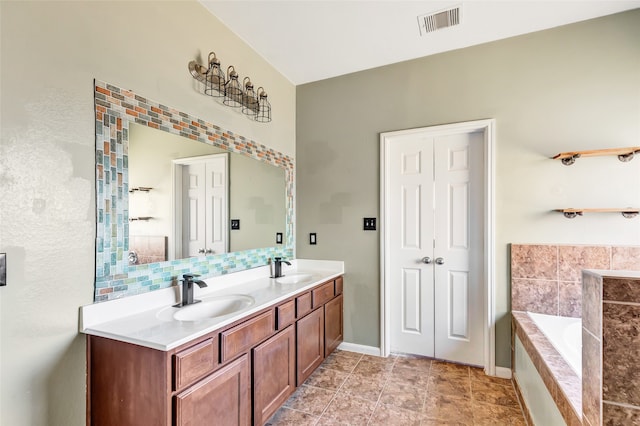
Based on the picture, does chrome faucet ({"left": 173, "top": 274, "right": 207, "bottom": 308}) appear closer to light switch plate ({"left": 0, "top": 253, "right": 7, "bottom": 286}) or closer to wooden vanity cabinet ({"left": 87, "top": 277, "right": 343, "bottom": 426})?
wooden vanity cabinet ({"left": 87, "top": 277, "right": 343, "bottom": 426})

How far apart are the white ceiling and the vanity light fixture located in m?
0.37

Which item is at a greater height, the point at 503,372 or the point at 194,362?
the point at 194,362

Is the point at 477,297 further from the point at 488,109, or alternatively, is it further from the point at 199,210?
the point at 199,210

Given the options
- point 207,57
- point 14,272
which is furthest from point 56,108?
point 207,57

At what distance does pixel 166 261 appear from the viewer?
1771mm

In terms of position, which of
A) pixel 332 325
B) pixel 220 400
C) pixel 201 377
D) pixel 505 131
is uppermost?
pixel 505 131

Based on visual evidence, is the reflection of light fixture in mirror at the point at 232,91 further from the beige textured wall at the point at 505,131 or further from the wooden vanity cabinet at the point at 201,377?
the wooden vanity cabinet at the point at 201,377

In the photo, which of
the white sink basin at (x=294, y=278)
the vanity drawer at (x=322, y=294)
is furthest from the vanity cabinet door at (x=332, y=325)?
the white sink basin at (x=294, y=278)

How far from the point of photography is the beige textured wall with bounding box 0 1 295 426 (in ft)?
3.78

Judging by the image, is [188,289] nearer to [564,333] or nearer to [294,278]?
[294,278]

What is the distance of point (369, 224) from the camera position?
113 inches

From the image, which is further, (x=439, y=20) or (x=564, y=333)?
(x=439, y=20)

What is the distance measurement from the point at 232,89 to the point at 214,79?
18cm

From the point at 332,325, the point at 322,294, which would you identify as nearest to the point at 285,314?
the point at 322,294
